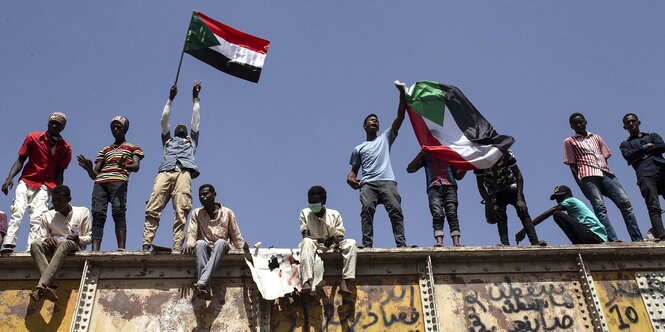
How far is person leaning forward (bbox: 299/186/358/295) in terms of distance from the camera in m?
7.41

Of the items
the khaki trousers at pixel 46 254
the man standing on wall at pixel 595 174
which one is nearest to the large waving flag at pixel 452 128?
the man standing on wall at pixel 595 174

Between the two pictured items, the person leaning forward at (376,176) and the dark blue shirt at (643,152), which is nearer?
the person leaning forward at (376,176)

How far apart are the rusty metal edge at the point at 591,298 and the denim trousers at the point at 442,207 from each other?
1.65 meters

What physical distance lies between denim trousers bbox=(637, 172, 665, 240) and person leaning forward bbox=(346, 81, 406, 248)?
3699mm

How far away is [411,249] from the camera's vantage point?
25.9 ft

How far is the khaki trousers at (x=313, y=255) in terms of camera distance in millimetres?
7379

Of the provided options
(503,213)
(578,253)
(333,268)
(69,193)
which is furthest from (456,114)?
(69,193)

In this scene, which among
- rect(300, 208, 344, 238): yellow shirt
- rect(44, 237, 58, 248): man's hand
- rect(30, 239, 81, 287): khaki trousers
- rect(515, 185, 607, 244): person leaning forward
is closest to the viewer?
rect(30, 239, 81, 287): khaki trousers

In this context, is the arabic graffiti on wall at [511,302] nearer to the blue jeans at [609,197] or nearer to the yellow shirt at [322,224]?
the yellow shirt at [322,224]

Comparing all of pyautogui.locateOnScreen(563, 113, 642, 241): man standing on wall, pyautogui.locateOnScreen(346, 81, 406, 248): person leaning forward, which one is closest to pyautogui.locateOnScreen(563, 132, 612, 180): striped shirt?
pyautogui.locateOnScreen(563, 113, 642, 241): man standing on wall

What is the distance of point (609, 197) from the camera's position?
31.4 feet

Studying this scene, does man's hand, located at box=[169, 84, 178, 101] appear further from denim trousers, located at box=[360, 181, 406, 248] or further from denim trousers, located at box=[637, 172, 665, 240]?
denim trousers, located at box=[637, 172, 665, 240]

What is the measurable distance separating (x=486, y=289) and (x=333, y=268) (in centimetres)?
196

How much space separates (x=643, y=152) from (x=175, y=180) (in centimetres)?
704
